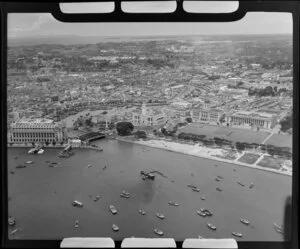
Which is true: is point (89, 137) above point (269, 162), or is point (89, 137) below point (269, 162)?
above

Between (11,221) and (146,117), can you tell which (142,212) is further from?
Answer: (11,221)

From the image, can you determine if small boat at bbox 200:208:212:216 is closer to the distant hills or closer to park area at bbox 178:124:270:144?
park area at bbox 178:124:270:144

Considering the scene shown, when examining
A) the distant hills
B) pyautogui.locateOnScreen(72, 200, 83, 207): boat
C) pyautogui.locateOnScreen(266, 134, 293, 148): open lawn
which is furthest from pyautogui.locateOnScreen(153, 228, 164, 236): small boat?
the distant hills

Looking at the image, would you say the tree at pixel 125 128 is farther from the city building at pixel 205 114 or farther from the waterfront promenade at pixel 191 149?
the city building at pixel 205 114

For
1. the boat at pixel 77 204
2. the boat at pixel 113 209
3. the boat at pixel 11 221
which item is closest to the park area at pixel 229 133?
the boat at pixel 113 209

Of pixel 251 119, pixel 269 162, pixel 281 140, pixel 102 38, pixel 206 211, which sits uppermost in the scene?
pixel 102 38

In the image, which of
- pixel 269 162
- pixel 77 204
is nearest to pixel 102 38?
pixel 77 204

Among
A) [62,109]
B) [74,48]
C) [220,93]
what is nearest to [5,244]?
[62,109]
